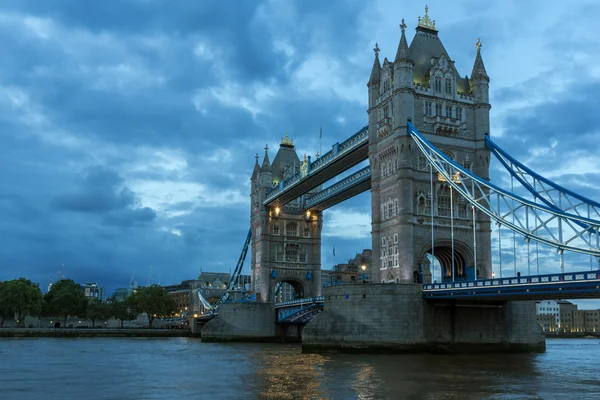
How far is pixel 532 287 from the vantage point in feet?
133

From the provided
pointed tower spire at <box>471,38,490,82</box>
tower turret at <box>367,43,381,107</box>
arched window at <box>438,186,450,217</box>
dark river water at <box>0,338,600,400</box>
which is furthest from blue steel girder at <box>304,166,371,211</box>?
dark river water at <box>0,338,600,400</box>

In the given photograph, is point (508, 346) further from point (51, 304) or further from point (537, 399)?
point (51, 304)

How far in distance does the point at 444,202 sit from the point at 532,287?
16183 mm

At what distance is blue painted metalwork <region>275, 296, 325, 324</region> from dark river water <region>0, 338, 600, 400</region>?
23345 mm

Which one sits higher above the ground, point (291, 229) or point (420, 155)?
point (420, 155)

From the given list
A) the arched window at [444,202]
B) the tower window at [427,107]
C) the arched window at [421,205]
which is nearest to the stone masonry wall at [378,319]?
the arched window at [421,205]

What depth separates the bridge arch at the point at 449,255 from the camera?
5506cm

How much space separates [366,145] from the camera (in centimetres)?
6228

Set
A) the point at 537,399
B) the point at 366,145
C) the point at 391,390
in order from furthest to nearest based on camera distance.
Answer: the point at 366,145 < the point at 391,390 < the point at 537,399

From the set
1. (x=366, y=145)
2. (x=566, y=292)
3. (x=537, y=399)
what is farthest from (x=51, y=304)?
(x=537, y=399)

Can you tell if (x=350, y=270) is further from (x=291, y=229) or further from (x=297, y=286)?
(x=291, y=229)

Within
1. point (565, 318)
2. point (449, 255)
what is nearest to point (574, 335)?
point (565, 318)

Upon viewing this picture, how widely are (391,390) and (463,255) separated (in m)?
30.1

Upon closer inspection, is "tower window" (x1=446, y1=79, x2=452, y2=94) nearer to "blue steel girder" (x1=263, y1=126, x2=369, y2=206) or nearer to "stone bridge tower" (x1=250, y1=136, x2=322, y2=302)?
"blue steel girder" (x1=263, y1=126, x2=369, y2=206)
